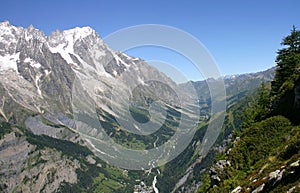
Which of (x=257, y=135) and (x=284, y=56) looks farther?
(x=284, y=56)

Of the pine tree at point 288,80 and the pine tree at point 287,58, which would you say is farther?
the pine tree at point 287,58

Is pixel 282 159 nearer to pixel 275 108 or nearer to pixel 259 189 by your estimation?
pixel 259 189

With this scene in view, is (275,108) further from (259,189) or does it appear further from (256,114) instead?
(259,189)

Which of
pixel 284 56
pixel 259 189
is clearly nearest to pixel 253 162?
pixel 259 189

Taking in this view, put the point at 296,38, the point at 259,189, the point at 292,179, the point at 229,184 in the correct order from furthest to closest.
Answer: the point at 296,38
the point at 229,184
the point at 259,189
the point at 292,179

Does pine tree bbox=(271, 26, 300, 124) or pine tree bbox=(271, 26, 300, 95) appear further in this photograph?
pine tree bbox=(271, 26, 300, 95)

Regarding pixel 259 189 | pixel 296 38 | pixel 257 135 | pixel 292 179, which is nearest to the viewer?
pixel 292 179

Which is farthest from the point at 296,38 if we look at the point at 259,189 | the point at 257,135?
the point at 259,189

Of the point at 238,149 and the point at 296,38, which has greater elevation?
the point at 296,38

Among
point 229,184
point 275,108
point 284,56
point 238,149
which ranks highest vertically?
point 284,56
